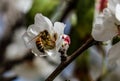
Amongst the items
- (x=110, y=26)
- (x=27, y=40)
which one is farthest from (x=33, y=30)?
(x=110, y=26)

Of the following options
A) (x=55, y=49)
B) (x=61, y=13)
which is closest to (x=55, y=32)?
(x=55, y=49)

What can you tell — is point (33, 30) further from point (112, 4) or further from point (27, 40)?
point (112, 4)

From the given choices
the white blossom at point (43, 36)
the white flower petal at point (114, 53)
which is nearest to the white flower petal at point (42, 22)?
the white blossom at point (43, 36)

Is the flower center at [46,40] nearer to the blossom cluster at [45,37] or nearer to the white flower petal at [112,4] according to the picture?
the blossom cluster at [45,37]

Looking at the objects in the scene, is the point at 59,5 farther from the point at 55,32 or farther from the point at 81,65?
the point at 55,32

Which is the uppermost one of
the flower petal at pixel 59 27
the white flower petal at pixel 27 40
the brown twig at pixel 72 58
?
the white flower petal at pixel 27 40

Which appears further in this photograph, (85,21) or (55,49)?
(85,21)

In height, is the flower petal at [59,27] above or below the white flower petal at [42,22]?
below
